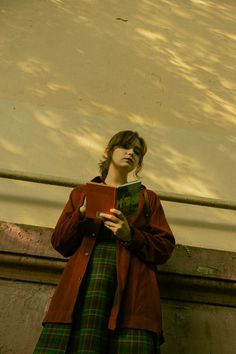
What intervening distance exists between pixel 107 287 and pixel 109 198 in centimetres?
36

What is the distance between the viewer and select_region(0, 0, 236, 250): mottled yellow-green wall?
2.83 meters

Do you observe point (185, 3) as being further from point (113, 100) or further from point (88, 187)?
point (88, 187)

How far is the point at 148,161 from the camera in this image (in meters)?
2.99

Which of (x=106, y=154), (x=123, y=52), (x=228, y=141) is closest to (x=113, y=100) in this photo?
(x=123, y=52)

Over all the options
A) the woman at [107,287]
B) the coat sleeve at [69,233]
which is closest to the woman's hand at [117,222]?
the woman at [107,287]

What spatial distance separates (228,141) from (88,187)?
6.24ft

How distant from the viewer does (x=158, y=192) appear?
2.70 m

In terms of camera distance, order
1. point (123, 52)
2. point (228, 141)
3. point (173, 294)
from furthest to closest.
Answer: point (123, 52) → point (228, 141) → point (173, 294)

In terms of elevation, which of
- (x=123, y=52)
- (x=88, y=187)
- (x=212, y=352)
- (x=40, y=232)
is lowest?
(x=212, y=352)

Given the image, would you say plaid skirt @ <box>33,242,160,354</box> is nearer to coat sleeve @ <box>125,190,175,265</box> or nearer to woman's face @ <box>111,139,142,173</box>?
coat sleeve @ <box>125,190,175,265</box>

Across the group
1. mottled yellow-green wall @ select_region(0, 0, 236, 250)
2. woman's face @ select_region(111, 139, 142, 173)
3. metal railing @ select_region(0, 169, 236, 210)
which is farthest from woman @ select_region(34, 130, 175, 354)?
mottled yellow-green wall @ select_region(0, 0, 236, 250)

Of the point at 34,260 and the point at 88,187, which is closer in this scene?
the point at 88,187

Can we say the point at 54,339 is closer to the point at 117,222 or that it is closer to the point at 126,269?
the point at 126,269

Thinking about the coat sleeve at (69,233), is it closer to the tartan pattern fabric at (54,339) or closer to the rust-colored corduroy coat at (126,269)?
the rust-colored corduroy coat at (126,269)
